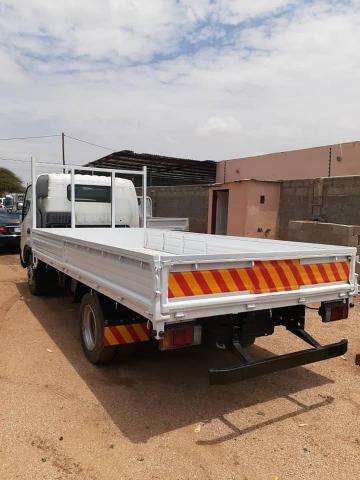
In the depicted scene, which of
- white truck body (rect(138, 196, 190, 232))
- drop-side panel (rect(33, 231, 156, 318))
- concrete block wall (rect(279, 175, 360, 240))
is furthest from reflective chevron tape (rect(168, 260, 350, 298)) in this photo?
concrete block wall (rect(279, 175, 360, 240))

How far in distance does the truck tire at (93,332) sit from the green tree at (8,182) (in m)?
71.4

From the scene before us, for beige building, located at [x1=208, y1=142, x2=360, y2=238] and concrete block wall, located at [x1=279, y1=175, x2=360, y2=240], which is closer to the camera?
concrete block wall, located at [x1=279, y1=175, x2=360, y2=240]

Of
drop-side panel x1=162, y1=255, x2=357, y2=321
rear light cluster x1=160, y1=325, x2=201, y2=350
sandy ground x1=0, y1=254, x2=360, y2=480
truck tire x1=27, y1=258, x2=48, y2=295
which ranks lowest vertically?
sandy ground x1=0, y1=254, x2=360, y2=480

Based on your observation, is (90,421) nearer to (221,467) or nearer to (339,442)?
(221,467)

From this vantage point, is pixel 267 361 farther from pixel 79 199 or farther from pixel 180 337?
pixel 79 199

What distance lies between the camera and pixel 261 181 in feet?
37.0

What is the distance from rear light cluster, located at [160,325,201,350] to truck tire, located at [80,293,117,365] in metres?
1.00

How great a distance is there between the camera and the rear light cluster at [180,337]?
305cm

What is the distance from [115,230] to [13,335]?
7.22 ft

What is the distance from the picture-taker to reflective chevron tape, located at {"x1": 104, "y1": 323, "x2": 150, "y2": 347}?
12.5 feet

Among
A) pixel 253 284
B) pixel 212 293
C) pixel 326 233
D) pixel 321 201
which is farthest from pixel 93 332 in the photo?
pixel 321 201

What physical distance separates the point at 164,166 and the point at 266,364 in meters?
19.9

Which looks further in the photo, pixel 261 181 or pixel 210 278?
pixel 261 181

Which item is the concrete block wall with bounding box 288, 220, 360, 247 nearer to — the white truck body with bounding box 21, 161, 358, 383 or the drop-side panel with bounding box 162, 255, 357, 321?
the white truck body with bounding box 21, 161, 358, 383
